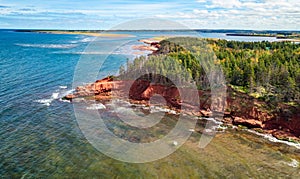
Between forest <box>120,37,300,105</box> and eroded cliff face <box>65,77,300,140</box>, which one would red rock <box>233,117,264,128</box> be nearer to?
eroded cliff face <box>65,77,300,140</box>

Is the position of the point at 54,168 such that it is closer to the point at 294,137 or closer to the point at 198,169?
the point at 198,169

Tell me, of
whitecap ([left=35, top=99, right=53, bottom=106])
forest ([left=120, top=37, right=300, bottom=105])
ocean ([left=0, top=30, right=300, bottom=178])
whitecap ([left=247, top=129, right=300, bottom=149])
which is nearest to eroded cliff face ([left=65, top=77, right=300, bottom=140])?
whitecap ([left=247, top=129, right=300, bottom=149])

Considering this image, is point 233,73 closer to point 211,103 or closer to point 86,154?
point 211,103

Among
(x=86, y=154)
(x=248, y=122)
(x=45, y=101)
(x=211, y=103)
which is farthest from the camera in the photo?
(x=45, y=101)

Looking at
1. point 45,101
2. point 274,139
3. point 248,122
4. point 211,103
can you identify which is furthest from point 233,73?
point 45,101

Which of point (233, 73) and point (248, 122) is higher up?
point (233, 73)

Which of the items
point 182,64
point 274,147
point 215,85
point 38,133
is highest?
point 182,64

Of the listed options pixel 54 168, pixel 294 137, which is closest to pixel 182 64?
pixel 294 137

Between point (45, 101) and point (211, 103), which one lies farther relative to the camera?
point (45, 101)

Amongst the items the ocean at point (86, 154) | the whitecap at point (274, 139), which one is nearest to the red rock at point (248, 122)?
the whitecap at point (274, 139)
